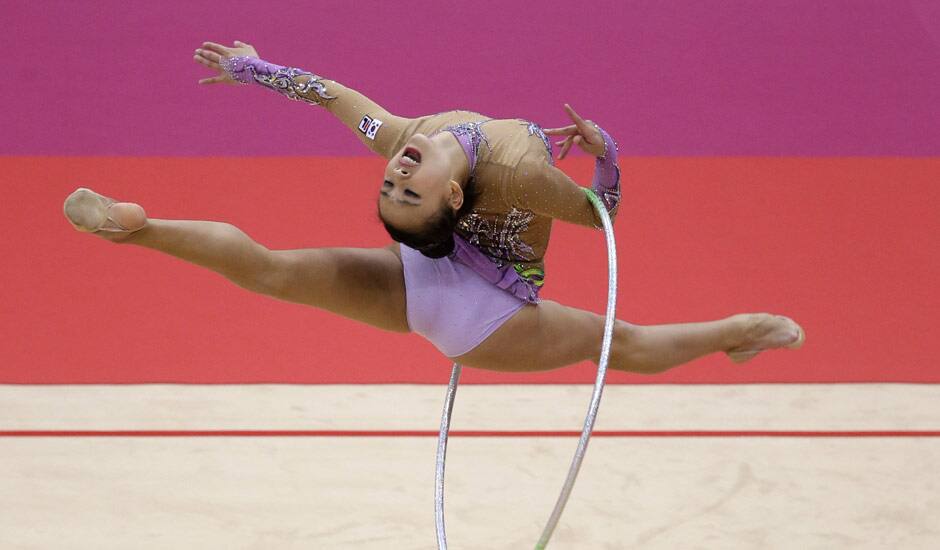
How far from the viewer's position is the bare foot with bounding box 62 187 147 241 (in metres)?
2.14

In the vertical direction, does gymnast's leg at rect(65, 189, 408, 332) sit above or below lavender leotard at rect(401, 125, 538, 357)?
below

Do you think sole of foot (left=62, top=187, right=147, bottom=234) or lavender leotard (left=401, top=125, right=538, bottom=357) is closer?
sole of foot (left=62, top=187, right=147, bottom=234)

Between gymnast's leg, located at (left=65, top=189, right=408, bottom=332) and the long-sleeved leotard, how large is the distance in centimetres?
23

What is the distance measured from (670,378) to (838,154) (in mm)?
1568

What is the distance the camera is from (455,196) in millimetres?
2496

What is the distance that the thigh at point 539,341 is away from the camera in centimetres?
276

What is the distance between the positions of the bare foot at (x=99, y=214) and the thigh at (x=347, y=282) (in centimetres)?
41
